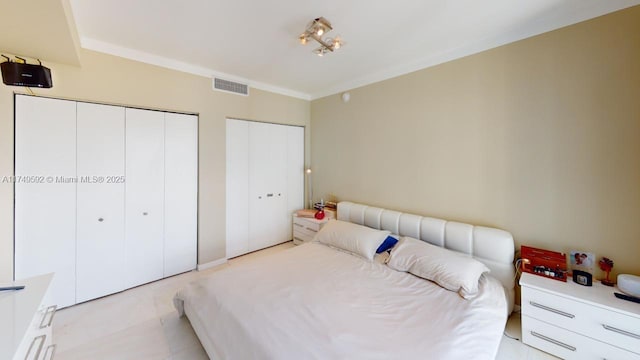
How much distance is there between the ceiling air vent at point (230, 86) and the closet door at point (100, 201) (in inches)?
→ 43.0

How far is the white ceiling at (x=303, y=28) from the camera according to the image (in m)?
1.82

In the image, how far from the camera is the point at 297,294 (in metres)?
1.79

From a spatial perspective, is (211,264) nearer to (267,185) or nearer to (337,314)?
(267,185)

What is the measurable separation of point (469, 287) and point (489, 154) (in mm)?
1300

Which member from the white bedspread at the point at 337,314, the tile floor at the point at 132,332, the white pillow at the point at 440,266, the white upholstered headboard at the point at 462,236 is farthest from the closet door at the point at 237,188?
the white pillow at the point at 440,266

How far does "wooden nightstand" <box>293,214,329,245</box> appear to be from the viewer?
361 centimetres

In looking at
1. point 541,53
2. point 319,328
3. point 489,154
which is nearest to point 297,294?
point 319,328

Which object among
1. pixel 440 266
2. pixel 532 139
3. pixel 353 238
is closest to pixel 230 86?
pixel 353 238

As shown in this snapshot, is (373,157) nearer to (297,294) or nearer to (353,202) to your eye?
(353,202)

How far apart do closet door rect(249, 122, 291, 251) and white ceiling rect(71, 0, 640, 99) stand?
106 cm

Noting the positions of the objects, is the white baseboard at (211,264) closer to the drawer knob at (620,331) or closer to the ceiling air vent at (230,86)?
the ceiling air vent at (230,86)

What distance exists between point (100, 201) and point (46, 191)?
39cm

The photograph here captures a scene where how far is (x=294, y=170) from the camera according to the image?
13.8ft

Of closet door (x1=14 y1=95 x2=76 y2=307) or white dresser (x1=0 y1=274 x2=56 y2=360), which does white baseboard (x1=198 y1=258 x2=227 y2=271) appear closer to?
closet door (x1=14 y1=95 x2=76 y2=307)
